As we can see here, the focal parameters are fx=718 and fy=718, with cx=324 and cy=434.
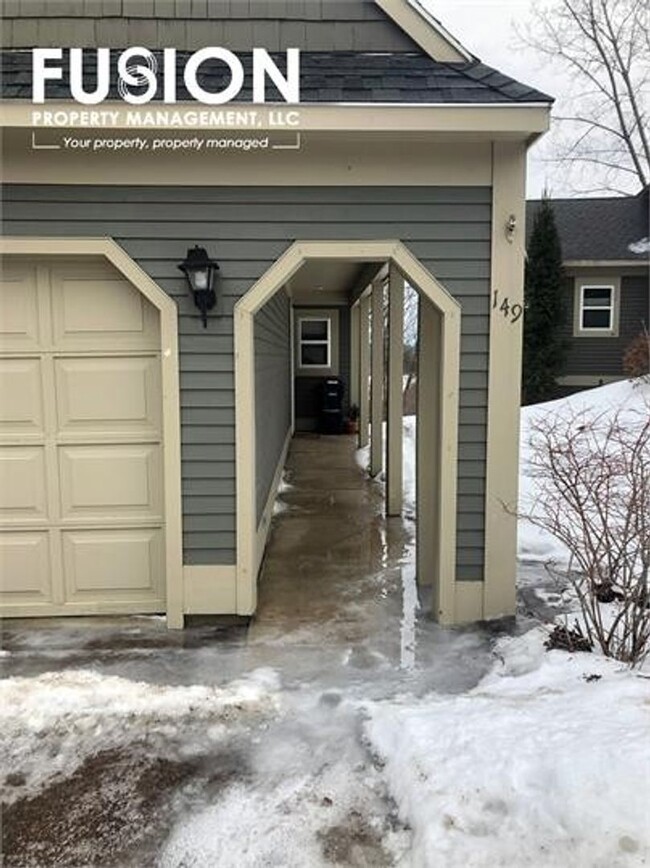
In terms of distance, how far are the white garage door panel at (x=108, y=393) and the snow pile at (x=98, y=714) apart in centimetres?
144

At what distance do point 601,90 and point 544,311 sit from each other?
362 inches

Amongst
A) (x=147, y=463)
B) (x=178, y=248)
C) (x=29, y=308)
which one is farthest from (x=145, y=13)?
(x=147, y=463)

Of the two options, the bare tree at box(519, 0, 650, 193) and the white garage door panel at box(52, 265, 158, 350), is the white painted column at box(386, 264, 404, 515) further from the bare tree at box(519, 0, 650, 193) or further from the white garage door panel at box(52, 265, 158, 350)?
the bare tree at box(519, 0, 650, 193)

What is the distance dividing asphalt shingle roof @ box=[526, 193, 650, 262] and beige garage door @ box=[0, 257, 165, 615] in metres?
13.4

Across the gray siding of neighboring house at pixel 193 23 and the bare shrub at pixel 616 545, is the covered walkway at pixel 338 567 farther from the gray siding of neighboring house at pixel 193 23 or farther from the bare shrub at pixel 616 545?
the gray siding of neighboring house at pixel 193 23

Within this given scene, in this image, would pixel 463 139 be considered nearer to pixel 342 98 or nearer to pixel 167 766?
pixel 342 98

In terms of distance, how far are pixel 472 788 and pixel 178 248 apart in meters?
3.07

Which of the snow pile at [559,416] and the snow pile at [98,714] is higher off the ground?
the snow pile at [559,416]

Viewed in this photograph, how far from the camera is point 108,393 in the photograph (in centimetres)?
429

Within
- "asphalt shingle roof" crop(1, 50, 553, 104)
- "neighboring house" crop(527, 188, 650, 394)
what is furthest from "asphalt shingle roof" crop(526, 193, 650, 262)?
"asphalt shingle roof" crop(1, 50, 553, 104)

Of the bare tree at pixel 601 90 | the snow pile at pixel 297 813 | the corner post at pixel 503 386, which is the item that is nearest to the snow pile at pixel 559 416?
the corner post at pixel 503 386

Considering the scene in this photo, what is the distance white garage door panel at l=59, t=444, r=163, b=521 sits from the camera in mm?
4305

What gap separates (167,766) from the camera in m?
2.78

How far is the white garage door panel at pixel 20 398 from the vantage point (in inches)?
167
